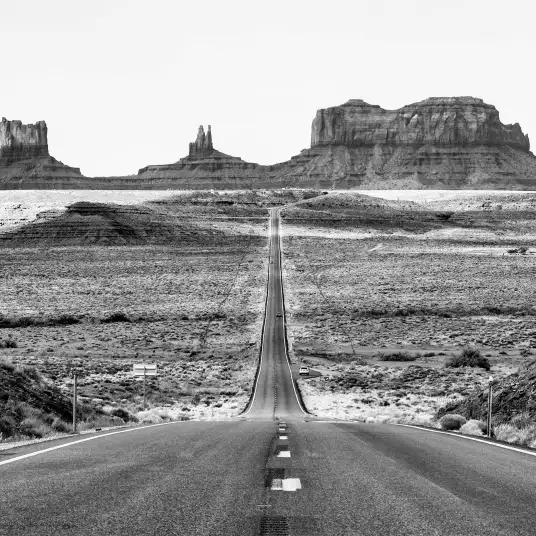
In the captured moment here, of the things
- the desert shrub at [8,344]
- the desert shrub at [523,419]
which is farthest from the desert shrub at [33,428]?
the desert shrub at [8,344]

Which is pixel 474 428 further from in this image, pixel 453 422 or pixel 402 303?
pixel 402 303

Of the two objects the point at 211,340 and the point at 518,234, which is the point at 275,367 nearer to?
the point at 211,340

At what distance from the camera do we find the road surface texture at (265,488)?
718 centimetres

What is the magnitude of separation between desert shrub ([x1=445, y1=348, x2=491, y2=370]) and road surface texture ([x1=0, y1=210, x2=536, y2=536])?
33947 mm

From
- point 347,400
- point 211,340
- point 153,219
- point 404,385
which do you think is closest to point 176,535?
point 347,400

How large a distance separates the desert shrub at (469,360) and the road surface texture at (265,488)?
1336 inches

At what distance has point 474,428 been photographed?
20578 mm

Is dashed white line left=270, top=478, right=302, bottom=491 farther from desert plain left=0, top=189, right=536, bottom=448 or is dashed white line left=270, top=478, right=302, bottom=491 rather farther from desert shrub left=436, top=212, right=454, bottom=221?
desert shrub left=436, top=212, right=454, bottom=221

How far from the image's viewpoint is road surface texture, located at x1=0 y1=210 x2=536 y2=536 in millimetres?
7180

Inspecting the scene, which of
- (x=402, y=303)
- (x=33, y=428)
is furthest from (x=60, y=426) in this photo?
(x=402, y=303)

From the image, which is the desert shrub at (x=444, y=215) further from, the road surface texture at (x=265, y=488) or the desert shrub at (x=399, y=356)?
the road surface texture at (x=265, y=488)

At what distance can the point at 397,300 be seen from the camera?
8150 centimetres

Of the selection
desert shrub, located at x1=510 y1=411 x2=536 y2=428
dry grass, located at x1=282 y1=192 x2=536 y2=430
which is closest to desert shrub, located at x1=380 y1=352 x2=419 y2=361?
dry grass, located at x1=282 y1=192 x2=536 y2=430

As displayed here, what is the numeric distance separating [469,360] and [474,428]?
2878 centimetres
